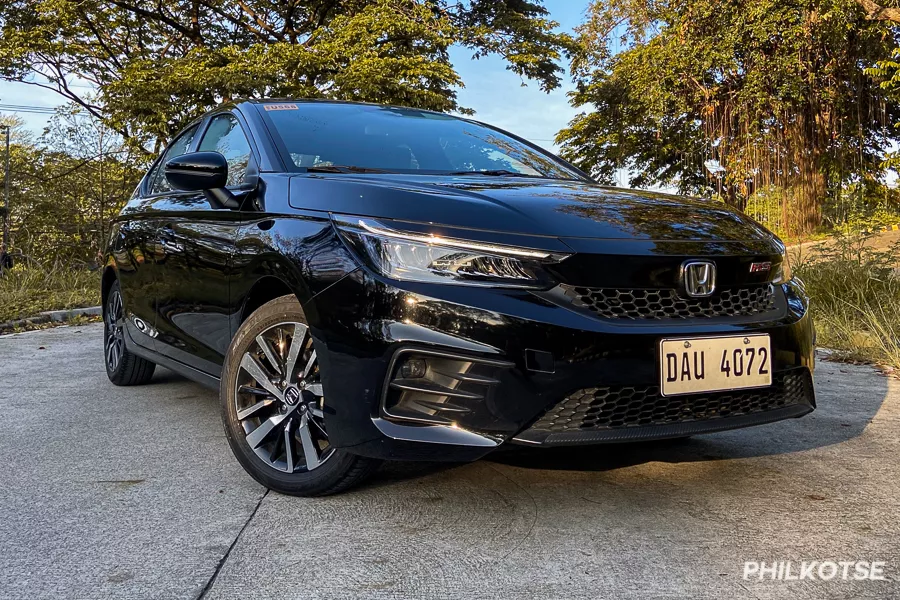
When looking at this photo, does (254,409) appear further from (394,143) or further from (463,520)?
(394,143)

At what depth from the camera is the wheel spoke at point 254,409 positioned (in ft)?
8.48

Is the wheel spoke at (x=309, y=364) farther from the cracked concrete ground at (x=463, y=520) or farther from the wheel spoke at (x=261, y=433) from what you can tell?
the cracked concrete ground at (x=463, y=520)

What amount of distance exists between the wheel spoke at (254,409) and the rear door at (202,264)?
1.22 ft

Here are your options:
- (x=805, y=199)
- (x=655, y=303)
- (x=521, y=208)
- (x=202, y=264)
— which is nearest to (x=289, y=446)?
(x=202, y=264)

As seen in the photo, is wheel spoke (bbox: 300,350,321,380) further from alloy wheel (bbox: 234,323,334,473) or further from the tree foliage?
the tree foliage

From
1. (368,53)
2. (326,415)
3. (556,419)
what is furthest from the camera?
(368,53)

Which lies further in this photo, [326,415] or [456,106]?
[456,106]

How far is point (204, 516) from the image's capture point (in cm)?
237

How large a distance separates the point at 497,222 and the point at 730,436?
170 cm

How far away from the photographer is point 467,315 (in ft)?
6.79

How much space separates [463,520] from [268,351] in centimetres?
85

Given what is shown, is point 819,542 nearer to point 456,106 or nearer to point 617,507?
point 617,507

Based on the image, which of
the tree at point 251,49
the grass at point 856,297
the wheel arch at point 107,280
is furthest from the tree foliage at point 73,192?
the grass at point 856,297

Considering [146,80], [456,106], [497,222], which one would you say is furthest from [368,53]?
[497,222]
